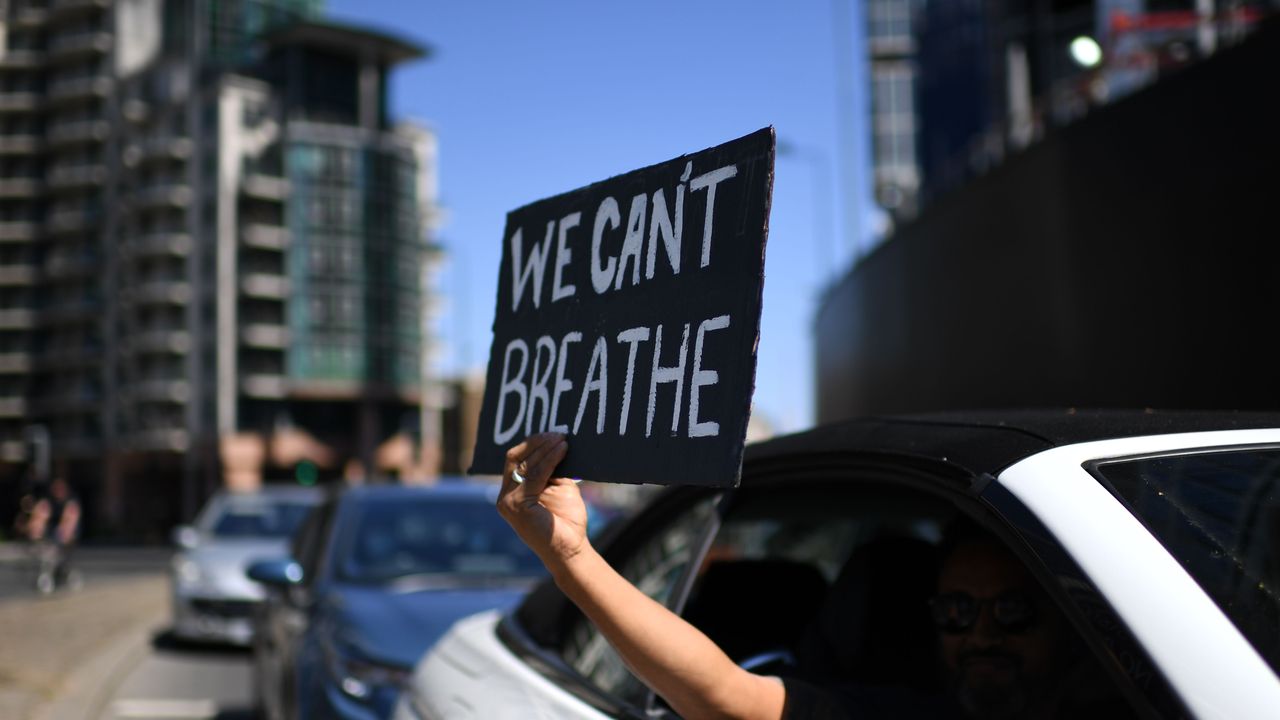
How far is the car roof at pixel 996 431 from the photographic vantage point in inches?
76.4

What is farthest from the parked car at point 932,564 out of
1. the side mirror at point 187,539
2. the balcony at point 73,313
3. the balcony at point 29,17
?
the balcony at point 29,17

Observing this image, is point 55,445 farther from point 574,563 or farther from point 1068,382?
point 574,563

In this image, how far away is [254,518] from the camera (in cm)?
1423

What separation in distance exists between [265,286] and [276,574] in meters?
64.8

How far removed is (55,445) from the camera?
253 feet

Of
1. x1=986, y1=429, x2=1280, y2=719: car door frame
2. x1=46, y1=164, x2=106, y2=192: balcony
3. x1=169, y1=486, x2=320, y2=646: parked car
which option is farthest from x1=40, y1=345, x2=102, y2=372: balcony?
x1=986, y1=429, x2=1280, y2=719: car door frame

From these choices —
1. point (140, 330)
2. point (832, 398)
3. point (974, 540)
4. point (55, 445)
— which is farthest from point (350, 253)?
point (974, 540)

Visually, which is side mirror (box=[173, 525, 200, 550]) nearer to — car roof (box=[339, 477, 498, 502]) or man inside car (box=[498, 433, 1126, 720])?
car roof (box=[339, 477, 498, 502])

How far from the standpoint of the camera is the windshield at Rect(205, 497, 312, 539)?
13922 millimetres

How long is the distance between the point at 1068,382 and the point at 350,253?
58874 mm

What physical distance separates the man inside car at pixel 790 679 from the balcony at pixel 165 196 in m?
71.8

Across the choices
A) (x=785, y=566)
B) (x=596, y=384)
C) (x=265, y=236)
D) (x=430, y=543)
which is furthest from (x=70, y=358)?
(x=596, y=384)

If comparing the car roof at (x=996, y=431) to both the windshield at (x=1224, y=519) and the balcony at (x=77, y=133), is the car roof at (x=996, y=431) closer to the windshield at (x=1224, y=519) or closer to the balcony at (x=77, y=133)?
the windshield at (x=1224, y=519)

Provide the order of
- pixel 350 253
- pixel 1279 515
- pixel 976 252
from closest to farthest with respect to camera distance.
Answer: pixel 1279 515, pixel 976 252, pixel 350 253
